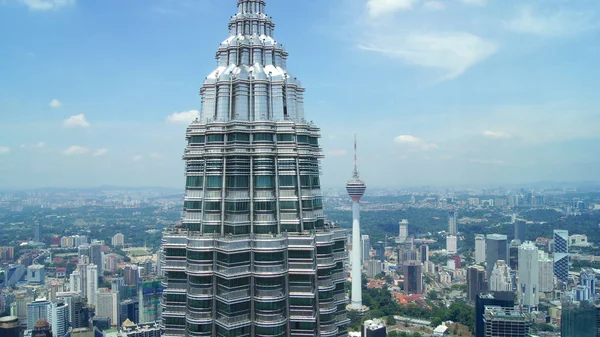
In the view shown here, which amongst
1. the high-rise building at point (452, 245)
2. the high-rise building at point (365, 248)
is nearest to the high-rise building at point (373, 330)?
the high-rise building at point (365, 248)

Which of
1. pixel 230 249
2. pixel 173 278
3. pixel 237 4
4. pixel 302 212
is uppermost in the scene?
pixel 237 4

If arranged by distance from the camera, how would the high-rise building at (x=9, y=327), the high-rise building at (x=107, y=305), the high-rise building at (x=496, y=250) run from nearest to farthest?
the high-rise building at (x=9, y=327), the high-rise building at (x=107, y=305), the high-rise building at (x=496, y=250)

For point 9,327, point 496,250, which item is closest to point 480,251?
point 496,250

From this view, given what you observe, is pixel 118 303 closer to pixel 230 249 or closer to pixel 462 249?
pixel 230 249

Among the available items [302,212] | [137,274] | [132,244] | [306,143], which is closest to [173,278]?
[302,212]

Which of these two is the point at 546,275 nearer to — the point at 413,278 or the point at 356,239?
the point at 413,278

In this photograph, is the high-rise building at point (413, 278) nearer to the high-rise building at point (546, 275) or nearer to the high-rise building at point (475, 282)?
the high-rise building at point (475, 282)
